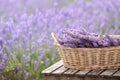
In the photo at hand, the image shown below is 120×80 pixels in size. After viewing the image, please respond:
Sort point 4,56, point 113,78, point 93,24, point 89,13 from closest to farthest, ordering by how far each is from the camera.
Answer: point 113,78 < point 4,56 < point 93,24 < point 89,13

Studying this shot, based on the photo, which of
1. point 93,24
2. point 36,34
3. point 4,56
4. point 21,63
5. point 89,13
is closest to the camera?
point 4,56

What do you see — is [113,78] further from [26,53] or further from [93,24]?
[93,24]

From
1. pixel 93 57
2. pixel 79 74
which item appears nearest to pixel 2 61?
pixel 79 74

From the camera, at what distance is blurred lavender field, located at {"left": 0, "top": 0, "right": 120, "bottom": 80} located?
13.3 ft

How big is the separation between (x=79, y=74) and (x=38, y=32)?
180 centimetres

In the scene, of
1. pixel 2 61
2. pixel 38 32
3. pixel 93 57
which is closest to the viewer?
pixel 93 57

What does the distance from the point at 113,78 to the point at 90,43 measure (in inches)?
13.2

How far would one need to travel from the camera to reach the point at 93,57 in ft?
10.3

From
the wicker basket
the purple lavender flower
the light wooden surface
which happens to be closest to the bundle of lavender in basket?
the wicker basket

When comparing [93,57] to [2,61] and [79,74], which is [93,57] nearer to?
[79,74]

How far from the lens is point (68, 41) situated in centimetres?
325

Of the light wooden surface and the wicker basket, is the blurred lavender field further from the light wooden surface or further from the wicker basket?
the wicker basket

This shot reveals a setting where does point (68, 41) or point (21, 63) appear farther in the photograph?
point (21, 63)

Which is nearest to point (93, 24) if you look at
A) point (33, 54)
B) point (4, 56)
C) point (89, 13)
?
point (89, 13)
